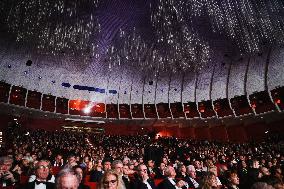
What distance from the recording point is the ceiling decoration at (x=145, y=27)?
1872 centimetres

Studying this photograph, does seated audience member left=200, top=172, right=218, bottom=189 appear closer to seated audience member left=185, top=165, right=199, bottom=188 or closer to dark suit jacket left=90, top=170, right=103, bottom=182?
seated audience member left=185, top=165, right=199, bottom=188

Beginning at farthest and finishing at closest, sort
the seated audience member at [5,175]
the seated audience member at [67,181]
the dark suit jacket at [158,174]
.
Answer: the dark suit jacket at [158,174]
the seated audience member at [5,175]
the seated audience member at [67,181]

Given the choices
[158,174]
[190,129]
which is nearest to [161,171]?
[158,174]

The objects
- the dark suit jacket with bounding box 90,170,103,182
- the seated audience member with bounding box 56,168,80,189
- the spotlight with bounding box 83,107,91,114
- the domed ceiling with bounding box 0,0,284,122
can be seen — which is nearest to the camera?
Result: the seated audience member with bounding box 56,168,80,189

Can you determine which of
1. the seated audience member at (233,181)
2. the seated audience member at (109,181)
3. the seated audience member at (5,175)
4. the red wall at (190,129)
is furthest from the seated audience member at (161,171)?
the red wall at (190,129)

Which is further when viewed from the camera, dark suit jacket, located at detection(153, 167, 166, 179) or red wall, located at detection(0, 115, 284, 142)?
red wall, located at detection(0, 115, 284, 142)

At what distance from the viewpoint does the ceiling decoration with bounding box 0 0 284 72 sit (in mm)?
18719

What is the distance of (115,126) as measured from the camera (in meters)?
31.2

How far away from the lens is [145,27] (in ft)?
75.3

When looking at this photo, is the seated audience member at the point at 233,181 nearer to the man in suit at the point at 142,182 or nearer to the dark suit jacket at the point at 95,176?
the man in suit at the point at 142,182

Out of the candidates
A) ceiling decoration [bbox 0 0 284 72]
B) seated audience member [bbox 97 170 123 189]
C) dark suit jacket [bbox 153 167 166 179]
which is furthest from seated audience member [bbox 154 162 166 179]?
ceiling decoration [bbox 0 0 284 72]

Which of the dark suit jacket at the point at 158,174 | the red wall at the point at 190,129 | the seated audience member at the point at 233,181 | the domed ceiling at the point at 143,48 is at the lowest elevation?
the seated audience member at the point at 233,181

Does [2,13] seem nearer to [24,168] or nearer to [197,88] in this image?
[24,168]

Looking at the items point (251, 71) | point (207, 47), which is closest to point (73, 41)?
point (207, 47)
